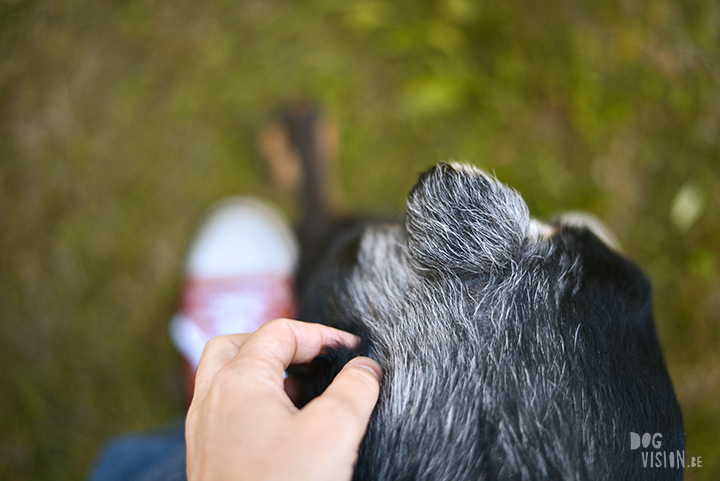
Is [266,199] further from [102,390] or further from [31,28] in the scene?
[31,28]

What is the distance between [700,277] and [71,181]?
367cm

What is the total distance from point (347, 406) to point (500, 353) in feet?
1.09

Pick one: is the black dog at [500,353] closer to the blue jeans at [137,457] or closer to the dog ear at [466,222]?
the dog ear at [466,222]

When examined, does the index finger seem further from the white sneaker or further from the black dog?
the white sneaker

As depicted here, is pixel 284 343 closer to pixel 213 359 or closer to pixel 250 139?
pixel 213 359

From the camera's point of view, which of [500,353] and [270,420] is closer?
[270,420]

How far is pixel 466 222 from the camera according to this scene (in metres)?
0.91

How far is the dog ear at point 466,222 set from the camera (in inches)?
35.9

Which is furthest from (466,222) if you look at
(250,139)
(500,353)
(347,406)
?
(250,139)

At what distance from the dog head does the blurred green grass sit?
5.22 ft

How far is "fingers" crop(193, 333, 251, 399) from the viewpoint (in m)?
0.87

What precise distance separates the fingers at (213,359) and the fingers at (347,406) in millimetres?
248

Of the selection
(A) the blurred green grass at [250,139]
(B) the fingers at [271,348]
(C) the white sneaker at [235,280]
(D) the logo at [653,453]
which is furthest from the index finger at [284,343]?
(A) the blurred green grass at [250,139]

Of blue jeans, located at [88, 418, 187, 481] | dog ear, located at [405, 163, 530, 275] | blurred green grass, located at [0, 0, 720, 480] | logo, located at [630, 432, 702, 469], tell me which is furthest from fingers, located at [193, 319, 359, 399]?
blurred green grass, located at [0, 0, 720, 480]
